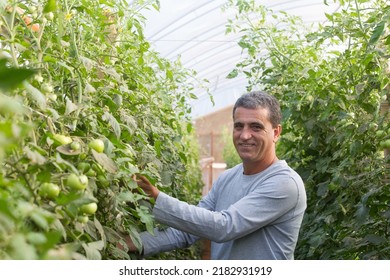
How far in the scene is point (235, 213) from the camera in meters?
1.92

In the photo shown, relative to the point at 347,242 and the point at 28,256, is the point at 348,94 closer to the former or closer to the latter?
the point at 347,242

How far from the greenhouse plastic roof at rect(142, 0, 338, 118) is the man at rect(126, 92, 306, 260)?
332 centimetres

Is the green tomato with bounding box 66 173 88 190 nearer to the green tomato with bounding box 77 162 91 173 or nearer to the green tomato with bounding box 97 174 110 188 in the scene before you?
the green tomato with bounding box 77 162 91 173

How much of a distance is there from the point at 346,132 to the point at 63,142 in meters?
1.68

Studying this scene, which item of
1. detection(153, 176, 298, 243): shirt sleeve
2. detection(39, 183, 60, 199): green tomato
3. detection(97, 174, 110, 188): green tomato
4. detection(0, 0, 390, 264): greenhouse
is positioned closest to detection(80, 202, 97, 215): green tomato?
detection(0, 0, 390, 264): greenhouse

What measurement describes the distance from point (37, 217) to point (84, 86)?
1.01 meters

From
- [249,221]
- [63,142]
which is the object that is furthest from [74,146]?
[249,221]

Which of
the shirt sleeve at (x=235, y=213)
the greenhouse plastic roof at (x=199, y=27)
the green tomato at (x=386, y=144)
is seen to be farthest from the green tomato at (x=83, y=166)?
the greenhouse plastic roof at (x=199, y=27)

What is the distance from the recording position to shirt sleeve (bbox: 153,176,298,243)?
5.89 ft

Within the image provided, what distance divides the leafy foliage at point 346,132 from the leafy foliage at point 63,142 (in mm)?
742

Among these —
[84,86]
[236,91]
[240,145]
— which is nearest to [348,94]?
[240,145]

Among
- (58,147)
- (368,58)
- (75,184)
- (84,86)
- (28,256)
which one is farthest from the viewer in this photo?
(368,58)

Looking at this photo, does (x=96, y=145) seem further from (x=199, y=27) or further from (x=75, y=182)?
(x=199, y=27)
